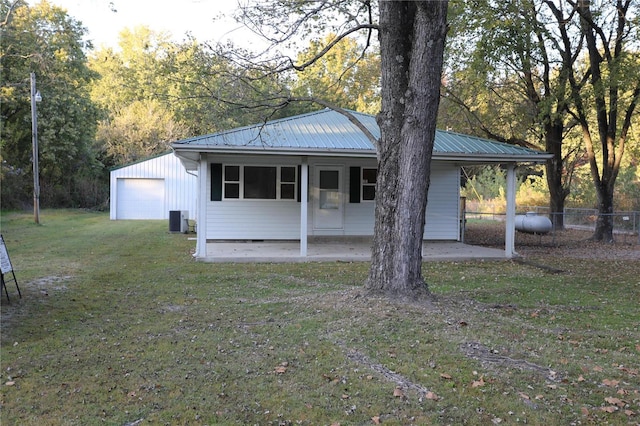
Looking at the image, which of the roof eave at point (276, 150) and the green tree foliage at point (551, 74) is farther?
the green tree foliage at point (551, 74)

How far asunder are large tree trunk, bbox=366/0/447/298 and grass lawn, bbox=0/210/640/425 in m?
0.56

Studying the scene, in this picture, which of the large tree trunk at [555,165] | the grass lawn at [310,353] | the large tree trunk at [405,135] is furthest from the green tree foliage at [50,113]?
the large tree trunk at [405,135]

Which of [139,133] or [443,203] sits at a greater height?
[139,133]

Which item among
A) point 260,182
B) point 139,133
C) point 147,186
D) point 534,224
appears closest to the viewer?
point 260,182

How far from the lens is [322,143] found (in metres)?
11.4

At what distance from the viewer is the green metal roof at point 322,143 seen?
10.6 metres

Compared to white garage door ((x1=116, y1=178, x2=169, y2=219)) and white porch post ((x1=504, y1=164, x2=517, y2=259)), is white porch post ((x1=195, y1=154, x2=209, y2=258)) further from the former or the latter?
white garage door ((x1=116, y1=178, x2=169, y2=219))

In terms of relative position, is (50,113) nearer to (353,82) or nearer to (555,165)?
(353,82)

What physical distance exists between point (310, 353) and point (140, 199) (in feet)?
76.4

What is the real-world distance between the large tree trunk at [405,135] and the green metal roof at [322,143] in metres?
3.79

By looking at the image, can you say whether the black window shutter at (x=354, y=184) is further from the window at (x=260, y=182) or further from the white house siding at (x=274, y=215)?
the window at (x=260, y=182)

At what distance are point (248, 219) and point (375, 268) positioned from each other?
804 centimetres

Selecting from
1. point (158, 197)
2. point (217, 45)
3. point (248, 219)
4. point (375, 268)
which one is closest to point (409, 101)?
point (375, 268)

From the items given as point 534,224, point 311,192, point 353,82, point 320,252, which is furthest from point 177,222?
point 353,82
